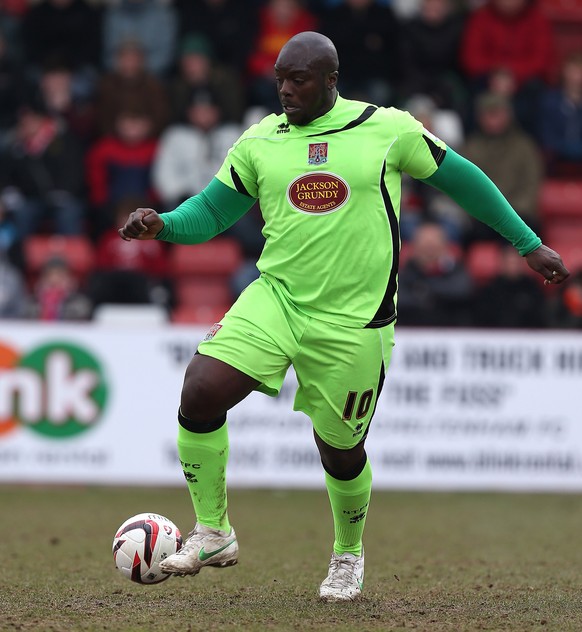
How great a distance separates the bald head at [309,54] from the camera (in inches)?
230

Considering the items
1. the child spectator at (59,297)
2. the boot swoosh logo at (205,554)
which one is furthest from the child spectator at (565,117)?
the boot swoosh logo at (205,554)

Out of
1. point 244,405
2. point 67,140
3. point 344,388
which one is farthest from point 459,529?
point 67,140

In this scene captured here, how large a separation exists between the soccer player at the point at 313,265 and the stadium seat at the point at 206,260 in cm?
855

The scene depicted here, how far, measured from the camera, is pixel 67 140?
1493 centimetres

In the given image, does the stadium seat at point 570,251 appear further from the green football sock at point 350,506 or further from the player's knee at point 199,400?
the player's knee at point 199,400

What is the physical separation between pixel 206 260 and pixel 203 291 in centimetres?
35

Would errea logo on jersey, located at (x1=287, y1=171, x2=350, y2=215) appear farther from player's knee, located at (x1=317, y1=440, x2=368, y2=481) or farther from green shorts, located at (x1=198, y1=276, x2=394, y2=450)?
player's knee, located at (x1=317, y1=440, x2=368, y2=481)

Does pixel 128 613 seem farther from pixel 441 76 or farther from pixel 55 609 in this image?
pixel 441 76

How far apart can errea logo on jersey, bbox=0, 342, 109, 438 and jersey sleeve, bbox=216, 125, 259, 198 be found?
19.6 ft

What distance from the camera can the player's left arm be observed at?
241 inches

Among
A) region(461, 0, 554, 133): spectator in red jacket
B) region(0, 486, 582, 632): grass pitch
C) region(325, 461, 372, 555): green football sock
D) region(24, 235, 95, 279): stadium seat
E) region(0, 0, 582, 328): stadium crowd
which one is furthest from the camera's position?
region(461, 0, 554, 133): spectator in red jacket

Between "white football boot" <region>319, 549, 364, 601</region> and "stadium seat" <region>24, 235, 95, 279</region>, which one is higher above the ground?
"white football boot" <region>319, 549, 364, 601</region>

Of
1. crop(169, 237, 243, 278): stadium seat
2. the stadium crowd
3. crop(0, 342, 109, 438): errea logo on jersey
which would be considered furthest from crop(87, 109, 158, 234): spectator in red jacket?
crop(0, 342, 109, 438): errea logo on jersey

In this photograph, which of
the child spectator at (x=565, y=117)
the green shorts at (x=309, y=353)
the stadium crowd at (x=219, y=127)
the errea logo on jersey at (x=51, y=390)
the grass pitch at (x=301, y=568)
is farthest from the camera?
the child spectator at (x=565, y=117)
